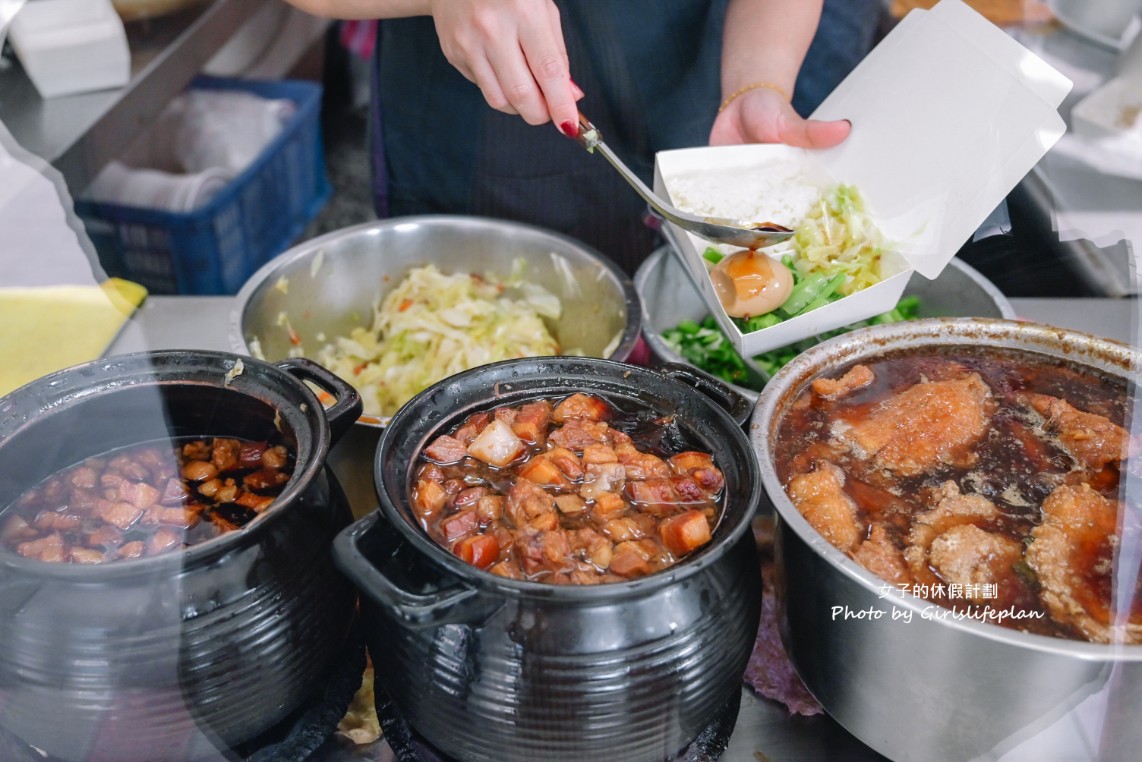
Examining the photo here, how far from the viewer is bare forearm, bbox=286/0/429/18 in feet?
7.50

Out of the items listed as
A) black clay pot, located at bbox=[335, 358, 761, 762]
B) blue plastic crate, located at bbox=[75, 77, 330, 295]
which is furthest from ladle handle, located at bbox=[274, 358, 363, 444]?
blue plastic crate, located at bbox=[75, 77, 330, 295]

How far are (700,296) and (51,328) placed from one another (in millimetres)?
1720

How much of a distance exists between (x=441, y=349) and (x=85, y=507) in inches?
53.4

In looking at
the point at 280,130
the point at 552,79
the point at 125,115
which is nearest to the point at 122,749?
the point at 552,79

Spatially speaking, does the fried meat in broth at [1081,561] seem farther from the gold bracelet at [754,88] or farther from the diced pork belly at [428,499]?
the gold bracelet at [754,88]

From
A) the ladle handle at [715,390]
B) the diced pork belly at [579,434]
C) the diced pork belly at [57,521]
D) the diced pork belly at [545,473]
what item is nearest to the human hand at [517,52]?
the ladle handle at [715,390]

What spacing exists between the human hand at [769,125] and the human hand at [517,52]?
66 centimetres

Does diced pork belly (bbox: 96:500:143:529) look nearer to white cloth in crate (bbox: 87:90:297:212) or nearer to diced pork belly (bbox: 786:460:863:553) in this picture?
diced pork belly (bbox: 786:460:863:553)

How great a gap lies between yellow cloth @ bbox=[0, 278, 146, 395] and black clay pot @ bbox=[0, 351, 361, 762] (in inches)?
6.6

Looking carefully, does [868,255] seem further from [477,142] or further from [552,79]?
[477,142]

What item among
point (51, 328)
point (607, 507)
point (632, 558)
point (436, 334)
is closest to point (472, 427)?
point (607, 507)

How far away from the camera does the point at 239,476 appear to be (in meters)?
1.58

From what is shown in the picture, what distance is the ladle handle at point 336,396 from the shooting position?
1.58m

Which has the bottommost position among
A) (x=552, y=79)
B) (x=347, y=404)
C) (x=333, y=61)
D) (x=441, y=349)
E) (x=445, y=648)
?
(x=333, y=61)
